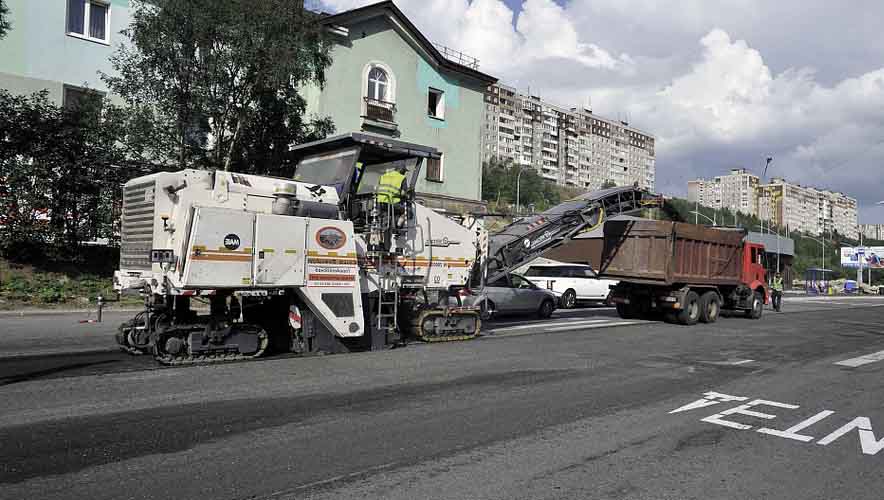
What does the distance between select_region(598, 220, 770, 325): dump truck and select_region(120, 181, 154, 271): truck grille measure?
12.7 m

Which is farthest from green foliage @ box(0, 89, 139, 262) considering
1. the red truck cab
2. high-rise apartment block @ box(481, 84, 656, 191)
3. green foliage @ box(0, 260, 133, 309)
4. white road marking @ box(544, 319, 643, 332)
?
high-rise apartment block @ box(481, 84, 656, 191)

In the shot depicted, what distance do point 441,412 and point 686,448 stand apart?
8.06 feet

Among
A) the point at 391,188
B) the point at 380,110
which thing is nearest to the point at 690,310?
the point at 391,188

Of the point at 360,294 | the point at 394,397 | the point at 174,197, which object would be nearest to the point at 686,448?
the point at 394,397

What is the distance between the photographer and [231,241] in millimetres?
8844

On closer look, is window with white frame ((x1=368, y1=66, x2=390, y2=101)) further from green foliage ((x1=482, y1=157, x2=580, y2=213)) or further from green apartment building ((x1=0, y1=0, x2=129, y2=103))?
green foliage ((x1=482, y1=157, x2=580, y2=213))

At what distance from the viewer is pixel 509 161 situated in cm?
10900

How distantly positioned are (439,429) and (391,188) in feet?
17.6

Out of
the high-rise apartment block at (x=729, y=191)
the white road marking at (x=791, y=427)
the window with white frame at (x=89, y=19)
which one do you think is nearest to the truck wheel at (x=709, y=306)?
the white road marking at (x=791, y=427)

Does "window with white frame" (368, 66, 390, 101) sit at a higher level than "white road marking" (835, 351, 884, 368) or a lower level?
higher

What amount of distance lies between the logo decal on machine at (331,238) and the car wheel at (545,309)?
10.4m

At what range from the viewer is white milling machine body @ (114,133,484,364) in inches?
348

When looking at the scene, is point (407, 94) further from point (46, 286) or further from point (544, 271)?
point (46, 286)

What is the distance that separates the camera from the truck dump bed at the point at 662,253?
56.9ft
